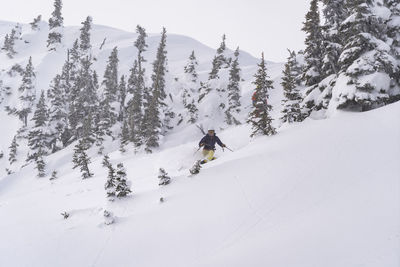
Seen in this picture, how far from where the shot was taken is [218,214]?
23.1 ft

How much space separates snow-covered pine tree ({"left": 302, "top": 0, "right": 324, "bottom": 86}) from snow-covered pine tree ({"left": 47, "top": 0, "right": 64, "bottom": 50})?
90993 millimetres

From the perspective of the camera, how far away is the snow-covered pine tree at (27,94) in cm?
6552

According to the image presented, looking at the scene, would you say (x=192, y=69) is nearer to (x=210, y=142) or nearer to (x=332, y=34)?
(x=332, y=34)

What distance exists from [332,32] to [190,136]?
23724 mm

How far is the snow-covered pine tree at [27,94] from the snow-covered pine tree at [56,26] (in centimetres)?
1943

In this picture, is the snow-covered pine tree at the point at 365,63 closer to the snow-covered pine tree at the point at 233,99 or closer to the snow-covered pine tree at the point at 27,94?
the snow-covered pine tree at the point at 233,99

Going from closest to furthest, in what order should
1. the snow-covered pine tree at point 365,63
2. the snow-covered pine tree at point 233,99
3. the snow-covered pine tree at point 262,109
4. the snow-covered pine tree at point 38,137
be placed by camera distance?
the snow-covered pine tree at point 365,63 < the snow-covered pine tree at point 262,109 < the snow-covered pine tree at point 233,99 < the snow-covered pine tree at point 38,137

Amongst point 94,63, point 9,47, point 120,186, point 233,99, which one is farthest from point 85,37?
point 120,186

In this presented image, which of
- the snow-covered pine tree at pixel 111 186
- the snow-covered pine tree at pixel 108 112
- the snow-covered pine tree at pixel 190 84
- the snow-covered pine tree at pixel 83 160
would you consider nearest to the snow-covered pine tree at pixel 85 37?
the snow-covered pine tree at pixel 108 112

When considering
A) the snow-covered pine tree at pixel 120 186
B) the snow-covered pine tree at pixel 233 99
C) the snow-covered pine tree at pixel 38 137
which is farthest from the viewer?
the snow-covered pine tree at pixel 38 137

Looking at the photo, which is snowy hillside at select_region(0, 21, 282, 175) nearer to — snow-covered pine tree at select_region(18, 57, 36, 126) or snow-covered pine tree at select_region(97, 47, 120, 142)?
snow-covered pine tree at select_region(18, 57, 36, 126)

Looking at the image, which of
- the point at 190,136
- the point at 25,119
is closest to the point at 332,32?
the point at 190,136

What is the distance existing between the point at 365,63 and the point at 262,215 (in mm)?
9344

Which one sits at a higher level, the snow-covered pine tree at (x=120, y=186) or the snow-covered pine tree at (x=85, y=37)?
the snow-covered pine tree at (x=85, y=37)
